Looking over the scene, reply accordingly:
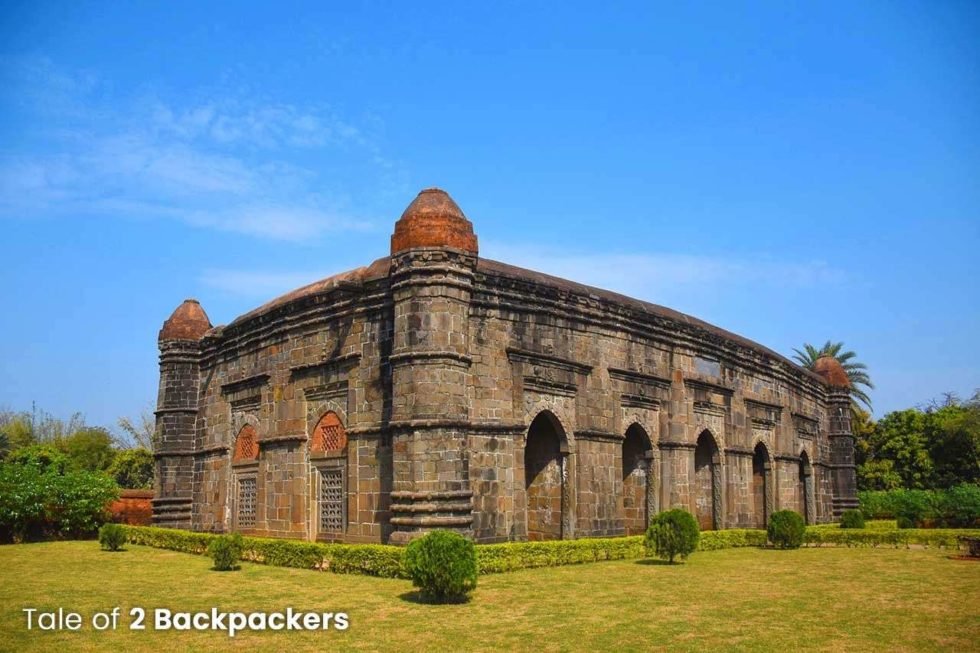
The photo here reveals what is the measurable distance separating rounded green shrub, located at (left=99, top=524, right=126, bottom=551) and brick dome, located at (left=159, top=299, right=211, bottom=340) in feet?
18.0

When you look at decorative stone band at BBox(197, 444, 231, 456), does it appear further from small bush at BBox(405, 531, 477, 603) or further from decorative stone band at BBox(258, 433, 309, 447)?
small bush at BBox(405, 531, 477, 603)

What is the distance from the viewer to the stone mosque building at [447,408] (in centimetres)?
1284

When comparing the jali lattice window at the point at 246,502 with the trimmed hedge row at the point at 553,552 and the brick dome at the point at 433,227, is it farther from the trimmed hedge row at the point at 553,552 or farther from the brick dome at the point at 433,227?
the brick dome at the point at 433,227

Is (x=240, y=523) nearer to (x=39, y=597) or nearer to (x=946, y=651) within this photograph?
(x=39, y=597)

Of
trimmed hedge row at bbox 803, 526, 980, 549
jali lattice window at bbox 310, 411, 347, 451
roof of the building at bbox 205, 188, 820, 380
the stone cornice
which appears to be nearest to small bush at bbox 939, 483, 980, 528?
trimmed hedge row at bbox 803, 526, 980, 549

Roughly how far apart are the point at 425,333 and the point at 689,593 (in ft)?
17.8

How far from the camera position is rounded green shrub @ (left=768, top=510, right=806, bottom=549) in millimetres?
17594

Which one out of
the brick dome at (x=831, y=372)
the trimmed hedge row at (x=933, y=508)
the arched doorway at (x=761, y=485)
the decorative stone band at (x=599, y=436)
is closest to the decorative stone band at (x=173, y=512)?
the decorative stone band at (x=599, y=436)

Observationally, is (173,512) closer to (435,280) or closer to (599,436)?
(599,436)

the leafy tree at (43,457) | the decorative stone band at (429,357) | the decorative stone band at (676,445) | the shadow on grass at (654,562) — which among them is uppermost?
the decorative stone band at (429,357)

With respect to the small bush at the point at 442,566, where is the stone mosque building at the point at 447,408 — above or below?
above

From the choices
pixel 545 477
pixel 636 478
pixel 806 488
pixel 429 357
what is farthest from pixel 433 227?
pixel 806 488

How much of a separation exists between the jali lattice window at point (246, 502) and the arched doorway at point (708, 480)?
10394 millimetres

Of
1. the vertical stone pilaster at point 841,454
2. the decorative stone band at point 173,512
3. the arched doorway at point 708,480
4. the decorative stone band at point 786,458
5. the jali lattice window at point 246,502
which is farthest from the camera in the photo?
the vertical stone pilaster at point 841,454
